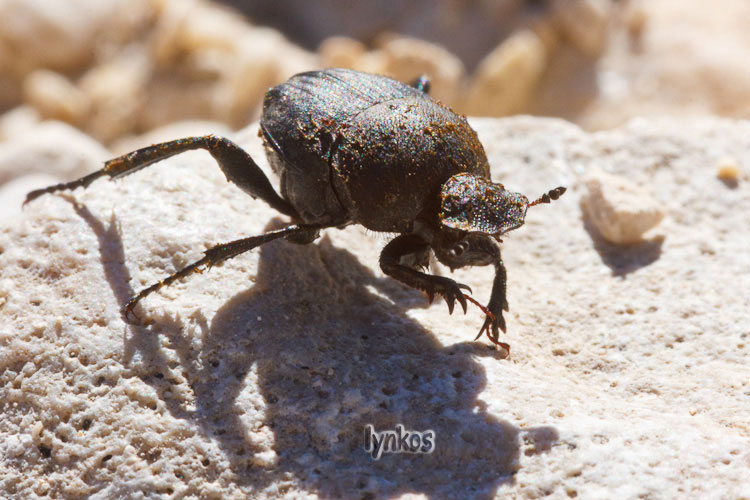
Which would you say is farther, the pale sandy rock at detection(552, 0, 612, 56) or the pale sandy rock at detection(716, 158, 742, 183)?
the pale sandy rock at detection(552, 0, 612, 56)

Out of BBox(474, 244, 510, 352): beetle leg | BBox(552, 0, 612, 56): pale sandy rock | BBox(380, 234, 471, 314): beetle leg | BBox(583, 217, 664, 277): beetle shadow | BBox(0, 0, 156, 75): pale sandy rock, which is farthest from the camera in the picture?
BBox(0, 0, 156, 75): pale sandy rock

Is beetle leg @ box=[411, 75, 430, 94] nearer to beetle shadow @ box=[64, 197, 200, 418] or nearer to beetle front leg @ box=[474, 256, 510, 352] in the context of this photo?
beetle front leg @ box=[474, 256, 510, 352]

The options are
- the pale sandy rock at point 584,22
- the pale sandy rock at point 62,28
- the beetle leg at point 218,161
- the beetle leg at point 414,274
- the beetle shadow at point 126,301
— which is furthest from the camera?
the pale sandy rock at point 62,28

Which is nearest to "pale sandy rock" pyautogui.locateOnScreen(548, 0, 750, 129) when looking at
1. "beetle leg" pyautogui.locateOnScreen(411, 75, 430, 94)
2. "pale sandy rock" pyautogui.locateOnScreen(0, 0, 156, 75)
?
"beetle leg" pyautogui.locateOnScreen(411, 75, 430, 94)

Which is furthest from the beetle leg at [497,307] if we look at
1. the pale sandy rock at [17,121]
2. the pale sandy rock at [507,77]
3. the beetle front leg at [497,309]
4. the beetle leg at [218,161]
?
the pale sandy rock at [17,121]

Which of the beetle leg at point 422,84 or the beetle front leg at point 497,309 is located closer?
the beetle front leg at point 497,309

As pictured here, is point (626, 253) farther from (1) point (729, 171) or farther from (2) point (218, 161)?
(2) point (218, 161)

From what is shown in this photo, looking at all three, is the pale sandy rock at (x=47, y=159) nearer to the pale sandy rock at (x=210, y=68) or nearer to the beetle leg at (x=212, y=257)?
the pale sandy rock at (x=210, y=68)

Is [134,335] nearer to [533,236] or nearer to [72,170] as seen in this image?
[533,236]
